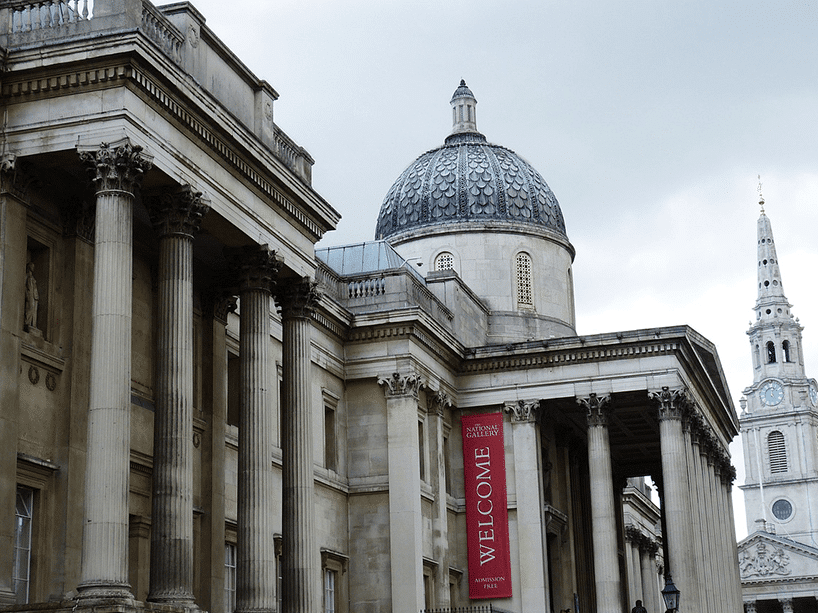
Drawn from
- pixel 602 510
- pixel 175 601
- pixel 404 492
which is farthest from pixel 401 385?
pixel 175 601

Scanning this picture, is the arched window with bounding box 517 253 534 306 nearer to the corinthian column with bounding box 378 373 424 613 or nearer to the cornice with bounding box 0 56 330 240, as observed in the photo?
the corinthian column with bounding box 378 373 424 613

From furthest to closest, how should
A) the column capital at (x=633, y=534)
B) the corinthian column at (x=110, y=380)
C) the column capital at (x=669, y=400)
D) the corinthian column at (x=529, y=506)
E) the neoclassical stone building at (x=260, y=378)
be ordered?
the column capital at (x=633, y=534) → the column capital at (x=669, y=400) → the corinthian column at (x=529, y=506) → the neoclassical stone building at (x=260, y=378) → the corinthian column at (x=110, y=380)

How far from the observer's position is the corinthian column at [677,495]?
3991 cm

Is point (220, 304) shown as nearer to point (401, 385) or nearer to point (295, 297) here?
point (295, 297)

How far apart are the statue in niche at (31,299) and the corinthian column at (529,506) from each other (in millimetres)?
21922

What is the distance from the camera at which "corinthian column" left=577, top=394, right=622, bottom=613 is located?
131ft

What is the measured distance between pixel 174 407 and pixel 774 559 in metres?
126

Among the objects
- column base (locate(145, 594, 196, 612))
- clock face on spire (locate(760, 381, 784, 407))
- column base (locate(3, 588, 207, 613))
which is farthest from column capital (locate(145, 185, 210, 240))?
clock face on spire (locate(760, 381, 784, 407))

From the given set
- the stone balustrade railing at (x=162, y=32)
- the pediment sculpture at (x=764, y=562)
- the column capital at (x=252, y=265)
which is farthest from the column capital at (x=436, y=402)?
the pediment sculpture at (x=764, y=562)

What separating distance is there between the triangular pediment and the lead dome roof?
95392 millimetres

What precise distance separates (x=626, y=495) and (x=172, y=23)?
45138mm

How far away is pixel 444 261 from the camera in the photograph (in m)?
49.3

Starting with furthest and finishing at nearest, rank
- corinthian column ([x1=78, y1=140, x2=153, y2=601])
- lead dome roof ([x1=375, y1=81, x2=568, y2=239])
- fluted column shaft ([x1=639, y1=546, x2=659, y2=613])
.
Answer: fluted column shaft ([x1=639, y1=546, x2=659, y2=613]) → lead dome roof ([x1=375, y1=81, x2=568, y2=239]) → corinthian column ([x1=78, y1=140, x2=153, y2=601])

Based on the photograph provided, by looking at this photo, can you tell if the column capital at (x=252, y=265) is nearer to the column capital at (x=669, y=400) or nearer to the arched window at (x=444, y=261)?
the column capital at (x=669, y=400)
